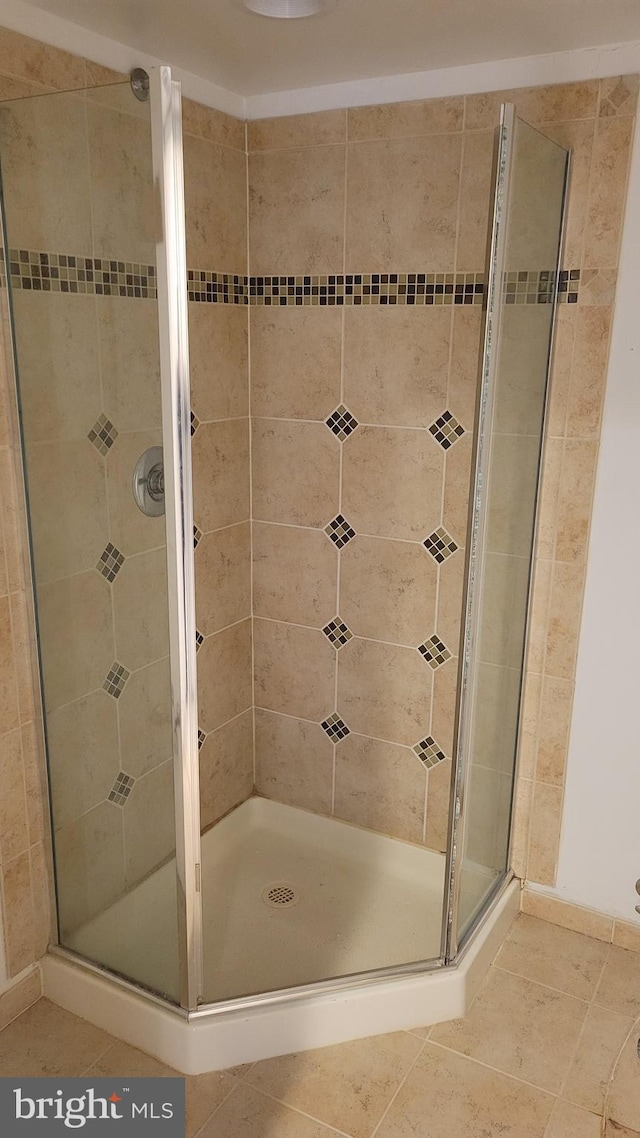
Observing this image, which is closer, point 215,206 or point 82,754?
point 82,754

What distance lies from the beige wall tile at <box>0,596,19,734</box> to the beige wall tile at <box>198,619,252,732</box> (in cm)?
63

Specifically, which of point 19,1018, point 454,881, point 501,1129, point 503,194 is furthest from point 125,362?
point 501,1129

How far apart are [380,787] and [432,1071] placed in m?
0.78

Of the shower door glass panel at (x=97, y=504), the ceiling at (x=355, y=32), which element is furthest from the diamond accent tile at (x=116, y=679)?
the ceiling at (x=355, y=32)

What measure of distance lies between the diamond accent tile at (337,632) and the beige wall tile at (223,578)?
254mm

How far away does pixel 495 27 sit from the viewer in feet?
5.43

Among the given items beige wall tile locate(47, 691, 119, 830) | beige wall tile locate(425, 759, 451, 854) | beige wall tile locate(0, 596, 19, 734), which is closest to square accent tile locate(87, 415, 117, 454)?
beige wall tile locate(0, 596, 19, 734)

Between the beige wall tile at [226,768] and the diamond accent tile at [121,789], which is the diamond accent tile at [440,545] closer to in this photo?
the beige wall tile at [226,768]

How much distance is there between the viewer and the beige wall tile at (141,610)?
57.6 inches

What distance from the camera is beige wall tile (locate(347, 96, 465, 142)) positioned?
1938 mm

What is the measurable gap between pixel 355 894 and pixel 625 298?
1.60 metres

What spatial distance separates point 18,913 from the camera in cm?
184

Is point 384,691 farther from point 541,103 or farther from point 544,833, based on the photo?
point 541,103

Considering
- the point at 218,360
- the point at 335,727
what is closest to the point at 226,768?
the point at 335,727
